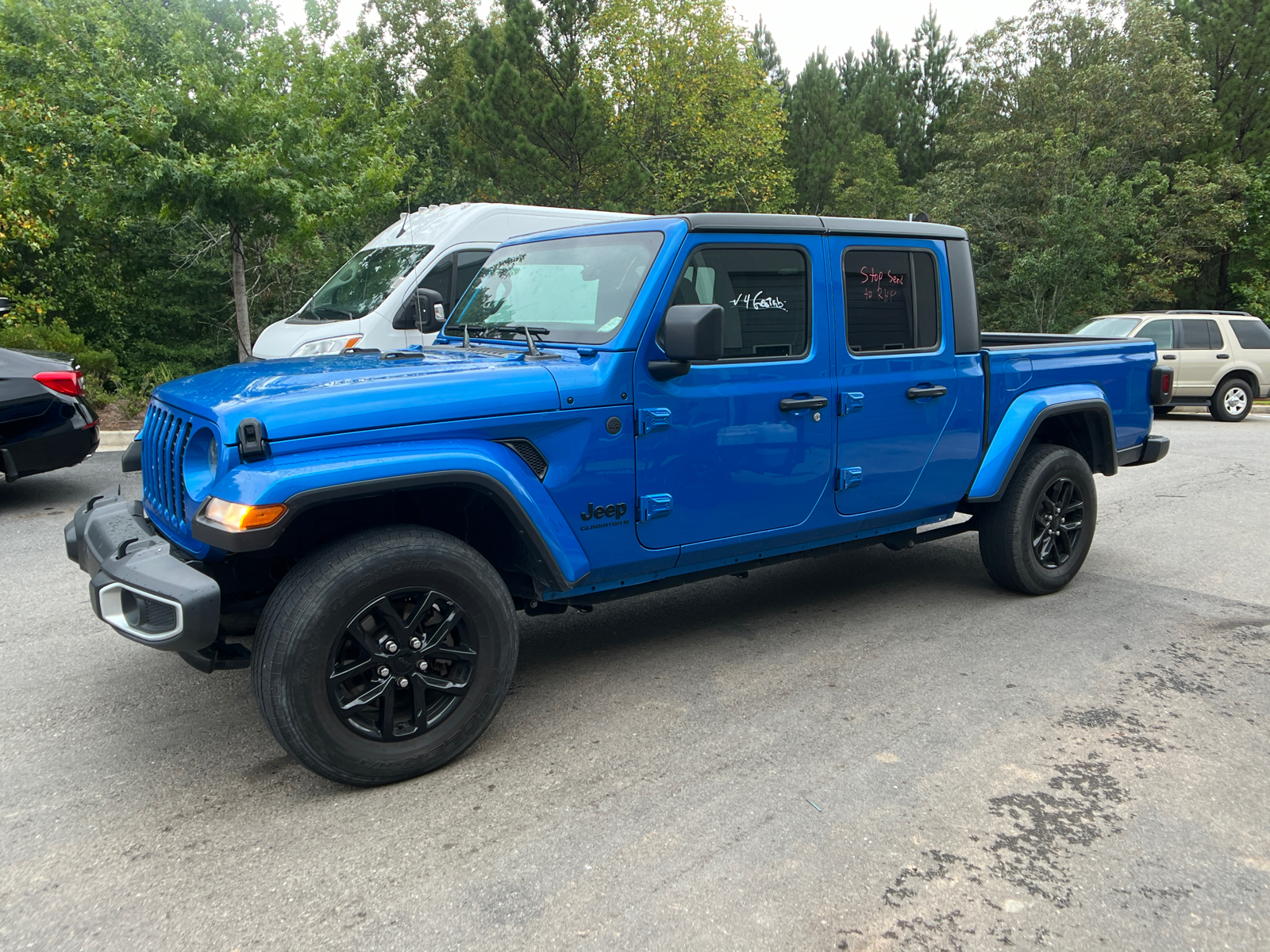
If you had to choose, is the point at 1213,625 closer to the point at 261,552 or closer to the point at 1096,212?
the point at 261,552

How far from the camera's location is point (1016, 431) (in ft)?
16.1

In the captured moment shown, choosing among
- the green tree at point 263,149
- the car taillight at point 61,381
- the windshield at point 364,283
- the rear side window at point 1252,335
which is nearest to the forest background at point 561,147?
the green tree at point 263,149

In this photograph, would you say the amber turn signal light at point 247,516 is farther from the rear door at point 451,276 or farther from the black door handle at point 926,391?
the rear door at point 451,276

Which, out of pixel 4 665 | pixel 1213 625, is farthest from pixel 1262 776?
pixel 4 665

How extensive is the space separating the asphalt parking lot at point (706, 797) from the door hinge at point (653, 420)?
3.72 feet

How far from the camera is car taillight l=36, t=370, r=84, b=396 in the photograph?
7.18 meters

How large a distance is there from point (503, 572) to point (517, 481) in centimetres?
57

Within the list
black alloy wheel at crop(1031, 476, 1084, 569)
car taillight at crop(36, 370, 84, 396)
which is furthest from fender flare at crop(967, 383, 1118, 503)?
car taillight at crop(36, 370, 84, 396)

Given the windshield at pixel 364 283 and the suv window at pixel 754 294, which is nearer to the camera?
the suv window at pixel 754 294

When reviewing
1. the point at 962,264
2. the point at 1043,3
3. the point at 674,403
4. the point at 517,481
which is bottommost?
the point at 517,481

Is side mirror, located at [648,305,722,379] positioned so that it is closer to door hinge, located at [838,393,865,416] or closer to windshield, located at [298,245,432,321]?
door hinge, located at [838,393,865,416]

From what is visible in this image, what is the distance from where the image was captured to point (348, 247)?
22438mm

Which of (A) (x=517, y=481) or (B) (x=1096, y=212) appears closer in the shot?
(A) (x=517, y=481)

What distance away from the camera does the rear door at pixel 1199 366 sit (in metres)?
14.7
